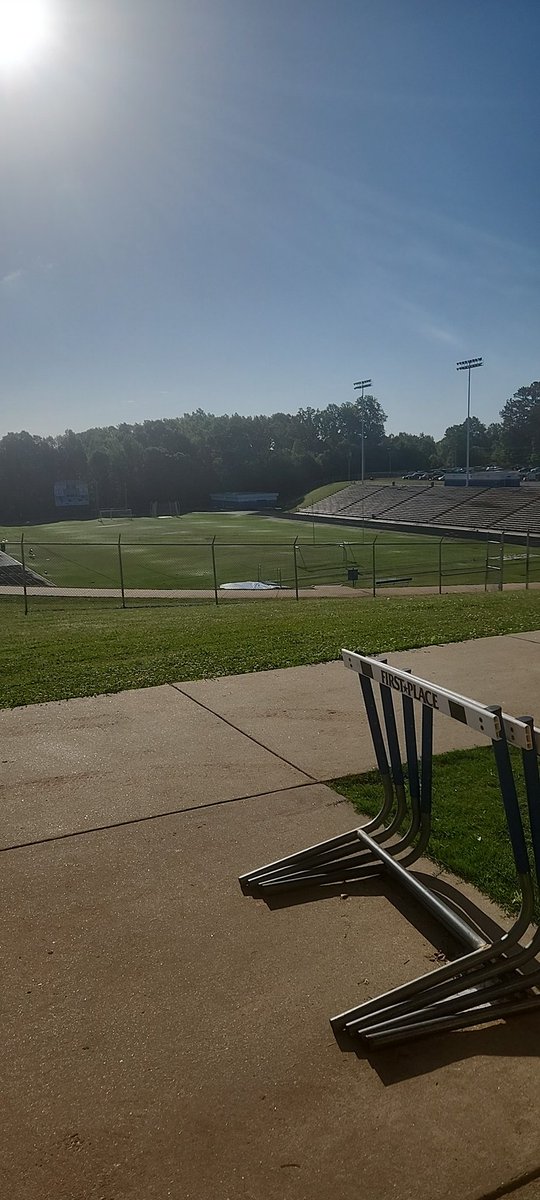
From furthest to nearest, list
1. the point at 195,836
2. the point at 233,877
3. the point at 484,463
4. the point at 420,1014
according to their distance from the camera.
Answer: the point at 484,463
the point at 195,836
the point at 233,877
the point at 420,1014

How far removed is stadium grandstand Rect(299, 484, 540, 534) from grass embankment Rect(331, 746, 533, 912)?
59.6m

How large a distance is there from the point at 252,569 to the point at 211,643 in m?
36.3

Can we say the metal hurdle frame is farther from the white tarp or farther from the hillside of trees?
the hillside of trees

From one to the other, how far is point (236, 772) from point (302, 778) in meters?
0.44

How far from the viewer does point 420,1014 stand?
2811 mm

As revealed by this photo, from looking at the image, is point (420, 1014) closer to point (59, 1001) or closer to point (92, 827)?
point (59, 1001)

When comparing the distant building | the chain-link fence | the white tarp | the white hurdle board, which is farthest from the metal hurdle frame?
the distant building

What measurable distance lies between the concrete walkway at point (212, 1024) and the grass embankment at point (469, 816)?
185 millimetres

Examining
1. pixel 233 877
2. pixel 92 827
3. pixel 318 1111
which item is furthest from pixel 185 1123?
pixel 92 827

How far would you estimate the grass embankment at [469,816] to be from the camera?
3.85m

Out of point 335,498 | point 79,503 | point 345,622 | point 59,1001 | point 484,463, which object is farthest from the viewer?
point 484,463

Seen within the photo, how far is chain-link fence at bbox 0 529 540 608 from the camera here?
36.3m

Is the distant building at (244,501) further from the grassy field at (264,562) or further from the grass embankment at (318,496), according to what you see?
the grassy field at (264,562)

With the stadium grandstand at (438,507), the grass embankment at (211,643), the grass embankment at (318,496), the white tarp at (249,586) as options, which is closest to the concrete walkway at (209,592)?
the white tarp at (249,586)
